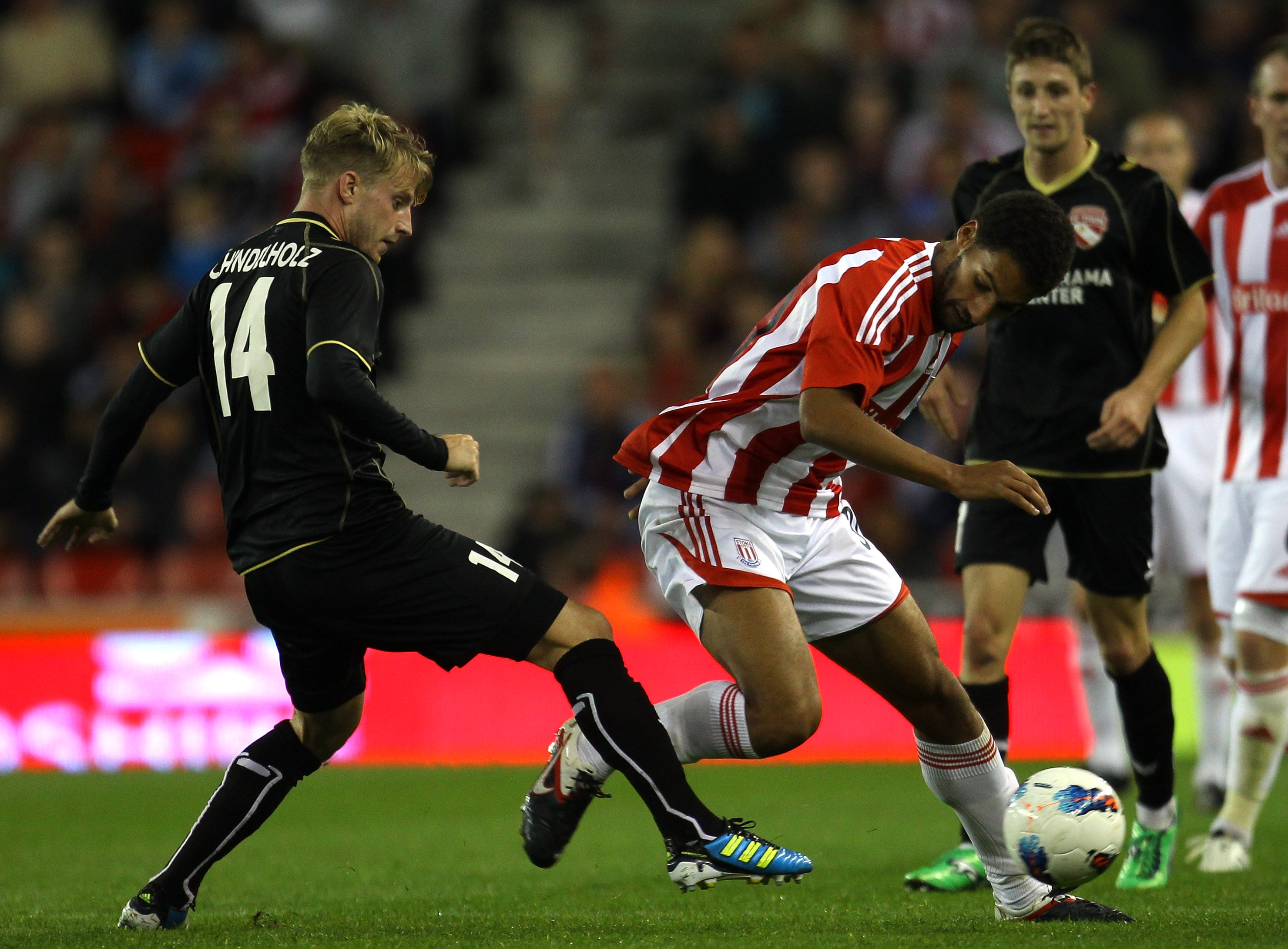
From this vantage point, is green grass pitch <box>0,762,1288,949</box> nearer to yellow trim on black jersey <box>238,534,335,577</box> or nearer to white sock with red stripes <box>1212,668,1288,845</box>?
white sock with red stripes <box>1212,668,1288,845</box>

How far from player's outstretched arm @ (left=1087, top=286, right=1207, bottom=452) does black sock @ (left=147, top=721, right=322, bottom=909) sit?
7.98ft

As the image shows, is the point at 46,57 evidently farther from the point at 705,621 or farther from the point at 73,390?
the point at 705,621

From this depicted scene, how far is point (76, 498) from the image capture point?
474cm

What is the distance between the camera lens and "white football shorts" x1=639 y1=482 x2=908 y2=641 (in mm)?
4484

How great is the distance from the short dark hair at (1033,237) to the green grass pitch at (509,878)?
153 centimetres

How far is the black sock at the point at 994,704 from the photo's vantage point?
5316 millimetres

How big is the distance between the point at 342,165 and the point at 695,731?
65.9 inches

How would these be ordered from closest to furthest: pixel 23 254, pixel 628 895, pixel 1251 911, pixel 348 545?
1. pixel 348 545
2. pixel 1251 911
3. pixel 628 895
4. pixel 23 254

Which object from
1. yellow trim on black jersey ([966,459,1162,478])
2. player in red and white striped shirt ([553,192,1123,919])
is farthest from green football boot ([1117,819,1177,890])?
yellow trim on black jersey ([966,459,1162,478])

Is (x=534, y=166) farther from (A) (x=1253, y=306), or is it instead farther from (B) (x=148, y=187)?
(A) (x=1253, y=306)

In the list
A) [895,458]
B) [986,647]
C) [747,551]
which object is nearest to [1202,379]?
[986,647]

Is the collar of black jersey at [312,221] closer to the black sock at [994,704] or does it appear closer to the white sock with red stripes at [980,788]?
the white sock with red stripes at [980,788]

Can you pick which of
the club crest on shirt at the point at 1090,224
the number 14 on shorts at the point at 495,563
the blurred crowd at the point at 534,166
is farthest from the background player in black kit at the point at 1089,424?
the blurred crowd at the point at 534,166

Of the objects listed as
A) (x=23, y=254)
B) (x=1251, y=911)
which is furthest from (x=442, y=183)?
(x=1251, y=911)
